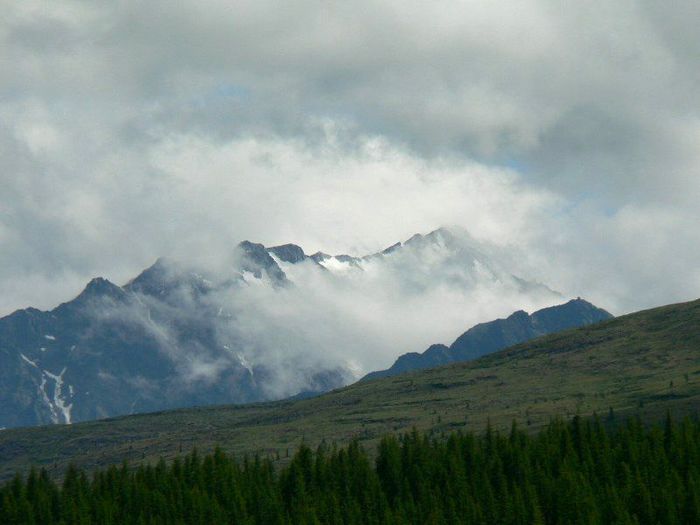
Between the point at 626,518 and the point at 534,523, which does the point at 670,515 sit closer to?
the point at 626,518

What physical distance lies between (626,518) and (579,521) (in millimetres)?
8063

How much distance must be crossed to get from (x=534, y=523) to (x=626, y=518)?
49.3 feet

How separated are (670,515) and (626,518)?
8697 mm

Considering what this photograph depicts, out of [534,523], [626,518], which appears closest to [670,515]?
[626,518]

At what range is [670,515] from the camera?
199250 mm

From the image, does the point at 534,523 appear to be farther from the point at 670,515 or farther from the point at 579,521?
the point at 670,515

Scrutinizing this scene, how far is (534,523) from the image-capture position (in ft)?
655

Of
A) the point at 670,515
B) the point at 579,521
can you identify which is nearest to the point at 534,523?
the point at 579,521

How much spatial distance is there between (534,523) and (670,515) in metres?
22.6

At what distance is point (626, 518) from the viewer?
19600 cm

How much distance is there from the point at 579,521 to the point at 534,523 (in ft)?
24.8
